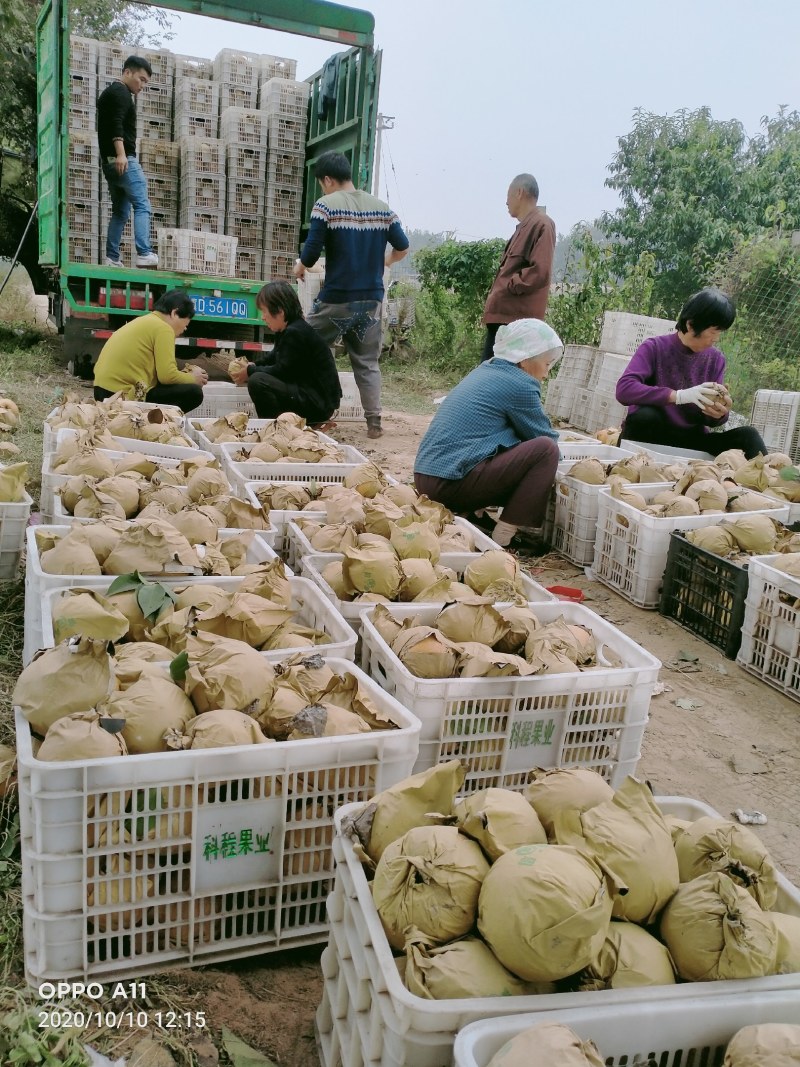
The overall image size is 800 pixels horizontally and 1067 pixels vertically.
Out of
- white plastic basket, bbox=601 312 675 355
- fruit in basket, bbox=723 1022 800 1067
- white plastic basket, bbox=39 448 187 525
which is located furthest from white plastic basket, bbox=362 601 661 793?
white plastic basket, bbox=601 312 675 355

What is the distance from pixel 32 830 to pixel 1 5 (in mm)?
7077

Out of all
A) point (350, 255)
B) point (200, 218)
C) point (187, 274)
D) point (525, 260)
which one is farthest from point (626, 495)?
point (200, 218)

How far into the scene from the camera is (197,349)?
8797 millimetres

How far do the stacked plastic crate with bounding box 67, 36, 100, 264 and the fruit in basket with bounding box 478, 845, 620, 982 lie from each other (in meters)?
8.58

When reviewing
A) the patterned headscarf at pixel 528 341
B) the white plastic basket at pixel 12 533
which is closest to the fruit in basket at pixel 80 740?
the white plastic basket at pixel 12 533

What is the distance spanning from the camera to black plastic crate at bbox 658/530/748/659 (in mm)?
3678

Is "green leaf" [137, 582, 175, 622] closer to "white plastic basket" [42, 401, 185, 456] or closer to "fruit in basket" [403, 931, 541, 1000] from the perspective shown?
"fruit in basket" [403, 931, 541, 1000]

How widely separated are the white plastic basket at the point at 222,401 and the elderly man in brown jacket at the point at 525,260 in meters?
1.95

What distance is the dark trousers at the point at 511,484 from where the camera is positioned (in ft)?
14.4

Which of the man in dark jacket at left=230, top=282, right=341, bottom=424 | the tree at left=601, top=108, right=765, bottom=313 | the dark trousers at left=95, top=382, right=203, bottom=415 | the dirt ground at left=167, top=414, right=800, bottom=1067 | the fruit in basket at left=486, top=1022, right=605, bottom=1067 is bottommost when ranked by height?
the dirt ground at left=167, top=414, right=800, bottom=1067

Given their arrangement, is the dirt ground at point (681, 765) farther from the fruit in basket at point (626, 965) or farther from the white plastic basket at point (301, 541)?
the white plastic basket at point (301, 541)

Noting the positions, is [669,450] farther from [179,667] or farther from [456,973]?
[456,973]

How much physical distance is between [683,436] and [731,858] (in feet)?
14.0

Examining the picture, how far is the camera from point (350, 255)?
694 cm
